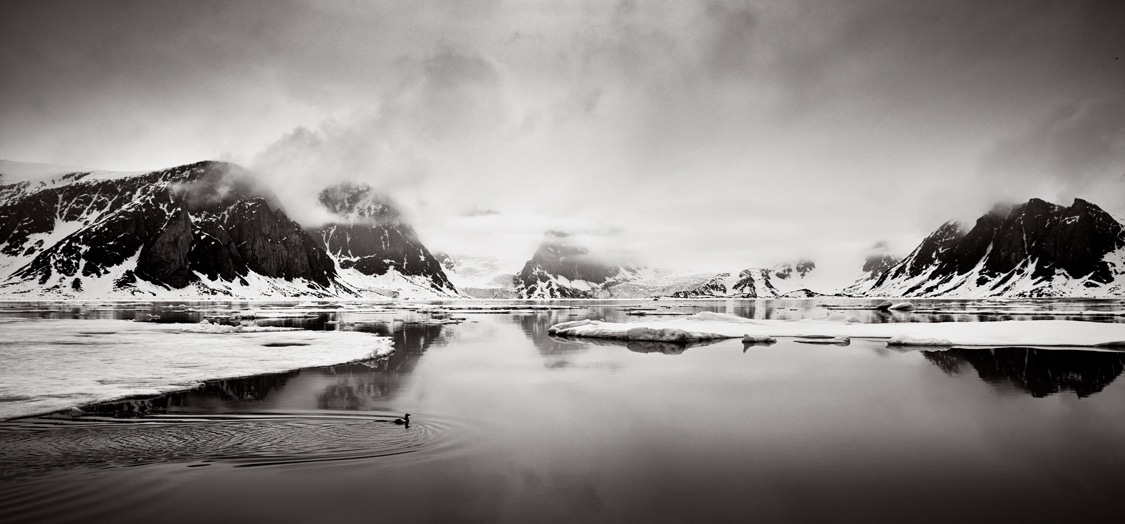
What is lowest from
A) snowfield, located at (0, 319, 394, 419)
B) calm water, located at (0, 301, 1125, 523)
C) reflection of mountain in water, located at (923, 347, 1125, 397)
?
calm water, located at (0, 301, 1125, 523)

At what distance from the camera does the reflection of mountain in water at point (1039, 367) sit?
83.5ft

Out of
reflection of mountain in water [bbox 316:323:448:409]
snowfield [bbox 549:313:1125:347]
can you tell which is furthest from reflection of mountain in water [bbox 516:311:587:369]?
reflection of mountain in water [bbox 316:323:448:409]

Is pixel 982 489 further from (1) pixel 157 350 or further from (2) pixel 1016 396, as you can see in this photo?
(1) pixel 157 350

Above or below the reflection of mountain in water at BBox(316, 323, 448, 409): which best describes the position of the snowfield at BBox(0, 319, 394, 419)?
above

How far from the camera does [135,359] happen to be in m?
30.8

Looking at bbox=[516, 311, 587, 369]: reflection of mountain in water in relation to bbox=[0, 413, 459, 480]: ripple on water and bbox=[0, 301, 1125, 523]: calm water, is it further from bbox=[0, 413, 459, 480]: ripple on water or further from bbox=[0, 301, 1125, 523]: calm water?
bbox=[0, 413, 459, 480]: ripple on water

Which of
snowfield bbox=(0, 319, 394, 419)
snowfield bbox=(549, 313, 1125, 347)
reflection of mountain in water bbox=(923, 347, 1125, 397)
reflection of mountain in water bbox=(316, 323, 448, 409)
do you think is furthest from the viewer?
snowfield bbox=(549, 313, 1125, 347)

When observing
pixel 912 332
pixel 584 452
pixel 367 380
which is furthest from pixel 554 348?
pixel 912 332

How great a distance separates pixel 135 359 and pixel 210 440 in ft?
66.5

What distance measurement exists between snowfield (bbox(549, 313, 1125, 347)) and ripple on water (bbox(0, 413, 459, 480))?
33633 mm

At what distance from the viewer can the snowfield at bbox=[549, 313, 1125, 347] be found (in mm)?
42594

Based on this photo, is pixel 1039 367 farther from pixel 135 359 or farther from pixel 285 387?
pixel 135 359

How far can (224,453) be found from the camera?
1455 cm

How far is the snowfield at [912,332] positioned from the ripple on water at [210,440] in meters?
33.6
